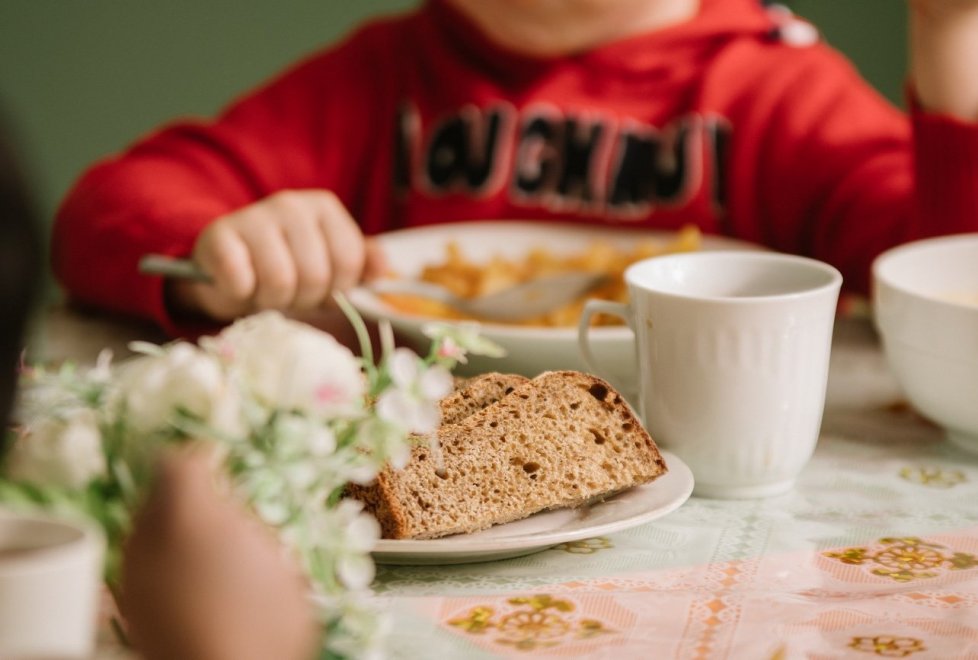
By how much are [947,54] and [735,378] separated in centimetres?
53

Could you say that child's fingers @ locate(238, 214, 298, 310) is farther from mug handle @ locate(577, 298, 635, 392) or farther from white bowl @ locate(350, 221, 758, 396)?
mug handle @ locate(577, 298, 635, 392)

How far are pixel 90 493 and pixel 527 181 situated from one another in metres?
1.03

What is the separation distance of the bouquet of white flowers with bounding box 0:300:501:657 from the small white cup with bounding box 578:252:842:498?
0.23 m

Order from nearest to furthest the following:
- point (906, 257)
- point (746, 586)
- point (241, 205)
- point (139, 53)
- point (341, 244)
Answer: point (746, 586) → point (906, 257) → point (341, 244) → point (241, 205) → point (139, 53)

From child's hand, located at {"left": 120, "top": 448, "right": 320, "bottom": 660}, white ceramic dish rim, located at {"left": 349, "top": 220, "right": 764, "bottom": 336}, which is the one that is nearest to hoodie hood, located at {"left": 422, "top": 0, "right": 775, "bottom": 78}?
white ceramic dish rim, located at {"left": 349, "top": 220, "right": 764, "bottom": 336}

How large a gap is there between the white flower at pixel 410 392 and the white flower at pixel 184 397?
0.06 m

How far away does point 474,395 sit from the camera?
60 centimetres

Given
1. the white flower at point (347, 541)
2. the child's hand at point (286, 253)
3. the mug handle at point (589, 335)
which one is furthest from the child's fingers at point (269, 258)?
the white flower at point (347, 541)

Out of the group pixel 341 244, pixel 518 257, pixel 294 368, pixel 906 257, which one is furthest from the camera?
pixel 518 257

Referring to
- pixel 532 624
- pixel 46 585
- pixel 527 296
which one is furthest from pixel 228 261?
pixel 46 585

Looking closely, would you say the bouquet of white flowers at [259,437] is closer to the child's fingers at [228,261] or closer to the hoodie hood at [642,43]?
the child's fingers at [228,261]

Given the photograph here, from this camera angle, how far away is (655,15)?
1331 millimetres

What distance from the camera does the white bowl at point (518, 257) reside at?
75 cm

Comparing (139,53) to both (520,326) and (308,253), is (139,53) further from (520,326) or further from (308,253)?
(520,326)
